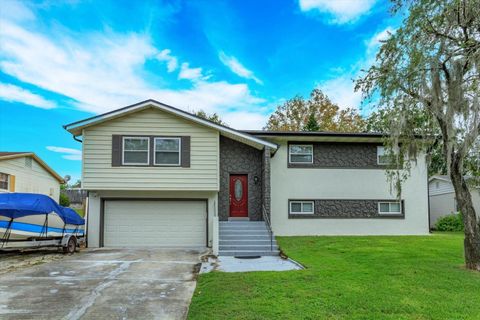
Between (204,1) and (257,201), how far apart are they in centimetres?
778

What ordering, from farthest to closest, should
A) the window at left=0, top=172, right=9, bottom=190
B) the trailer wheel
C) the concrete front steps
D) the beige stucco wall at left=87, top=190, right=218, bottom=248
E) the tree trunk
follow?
the window at left=0, top=172, right=9, bottom=190 → the beige stucco wall at left=87, top=190, right=218, bottom=248 → the trailer wheel → the concrete front steps → the tree trunk

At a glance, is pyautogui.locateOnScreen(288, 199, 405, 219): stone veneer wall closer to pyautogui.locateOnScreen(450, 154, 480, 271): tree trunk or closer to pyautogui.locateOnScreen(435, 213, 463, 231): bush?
pyautogui.locateOnScreen(435, 213, 463, 231): bush

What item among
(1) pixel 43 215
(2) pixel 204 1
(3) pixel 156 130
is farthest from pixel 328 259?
(2) pixel 204 1

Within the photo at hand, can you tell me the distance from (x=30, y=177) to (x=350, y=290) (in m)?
21.0

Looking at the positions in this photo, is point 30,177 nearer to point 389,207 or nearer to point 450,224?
point 389,207

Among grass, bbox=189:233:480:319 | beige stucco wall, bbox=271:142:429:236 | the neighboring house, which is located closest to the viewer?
grass, bbox=189:233:480:319

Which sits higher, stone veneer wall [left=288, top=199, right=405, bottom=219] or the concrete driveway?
stone veneer wall [left=288, top=199, right=405, bottom=219]

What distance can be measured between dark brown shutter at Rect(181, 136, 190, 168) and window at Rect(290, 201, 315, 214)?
4740 millimetres

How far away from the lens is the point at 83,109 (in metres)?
20.3

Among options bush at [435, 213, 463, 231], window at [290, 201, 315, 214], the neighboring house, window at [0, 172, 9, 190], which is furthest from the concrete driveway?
bush at [435, 213, 463, 231]

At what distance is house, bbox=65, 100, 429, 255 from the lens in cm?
1302

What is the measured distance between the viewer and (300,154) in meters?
15.1

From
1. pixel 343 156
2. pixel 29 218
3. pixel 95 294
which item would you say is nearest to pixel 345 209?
pixel 343 156

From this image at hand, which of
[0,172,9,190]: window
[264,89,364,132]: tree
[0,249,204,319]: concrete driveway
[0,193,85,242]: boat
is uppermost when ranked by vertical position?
[264,89,364,132]: tree
